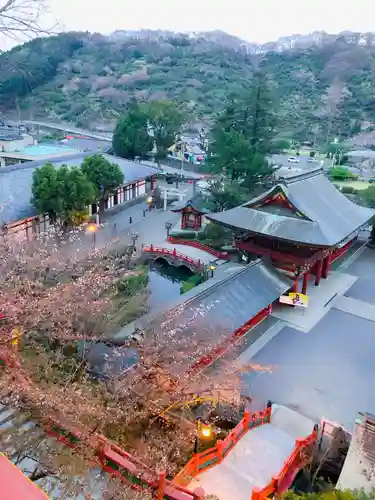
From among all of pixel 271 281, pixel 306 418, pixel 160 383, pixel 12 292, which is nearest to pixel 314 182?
pixel 271 281

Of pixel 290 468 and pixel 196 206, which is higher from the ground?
pixel 196 206

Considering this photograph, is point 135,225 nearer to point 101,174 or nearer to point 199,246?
point 101,174

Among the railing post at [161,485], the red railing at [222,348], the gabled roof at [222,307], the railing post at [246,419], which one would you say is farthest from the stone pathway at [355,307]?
the railing post at [161,485]

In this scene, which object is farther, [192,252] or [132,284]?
[192,252]

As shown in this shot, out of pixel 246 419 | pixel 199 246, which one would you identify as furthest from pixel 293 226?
pixel 246 419

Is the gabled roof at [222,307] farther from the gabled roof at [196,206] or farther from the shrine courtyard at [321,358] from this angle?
the gabled roof at [196,206]

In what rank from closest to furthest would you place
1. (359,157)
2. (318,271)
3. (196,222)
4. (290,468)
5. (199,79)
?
(290,468) < (318,271) < (196,222) < (359,157) < (199,79)

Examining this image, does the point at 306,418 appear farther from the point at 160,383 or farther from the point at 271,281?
the point at 271,281
